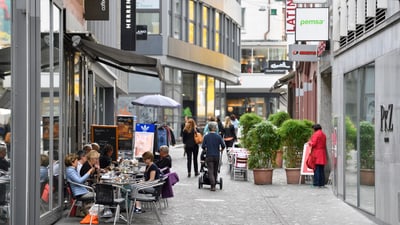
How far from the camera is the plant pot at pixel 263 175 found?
20656 millimetres

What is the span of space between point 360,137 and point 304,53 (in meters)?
8.32

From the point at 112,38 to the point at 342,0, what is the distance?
41.4ft

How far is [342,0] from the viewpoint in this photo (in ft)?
56.3

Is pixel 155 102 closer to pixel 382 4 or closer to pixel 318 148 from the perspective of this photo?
pixel 318 148

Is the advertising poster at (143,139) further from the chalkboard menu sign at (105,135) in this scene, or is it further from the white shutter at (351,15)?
the white shutter at (351,15)

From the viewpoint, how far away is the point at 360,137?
49.0 feet

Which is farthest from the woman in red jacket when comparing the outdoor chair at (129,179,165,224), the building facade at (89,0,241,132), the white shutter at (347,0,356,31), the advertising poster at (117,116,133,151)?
the building facade at (89,0,241,132)

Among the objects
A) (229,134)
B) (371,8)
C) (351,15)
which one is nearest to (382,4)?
(371,8)

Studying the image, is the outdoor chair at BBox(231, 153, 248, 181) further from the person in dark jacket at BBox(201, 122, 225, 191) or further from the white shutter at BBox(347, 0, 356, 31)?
the white shutter at BBox(347, 0, 356, 31)

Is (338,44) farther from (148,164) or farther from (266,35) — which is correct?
(266,35)

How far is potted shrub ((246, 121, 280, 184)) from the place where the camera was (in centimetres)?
2066

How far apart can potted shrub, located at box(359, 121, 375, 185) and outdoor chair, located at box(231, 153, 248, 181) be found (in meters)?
7.06

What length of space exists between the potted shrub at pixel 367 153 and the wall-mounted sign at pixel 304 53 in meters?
8.18

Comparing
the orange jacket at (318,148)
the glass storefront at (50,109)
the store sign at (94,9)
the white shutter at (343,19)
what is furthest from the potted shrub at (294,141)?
the glass storefront at (50,109)
